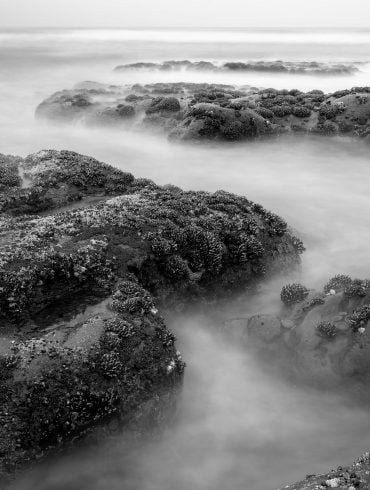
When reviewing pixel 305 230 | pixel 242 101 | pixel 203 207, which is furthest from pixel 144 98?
pixel 203 207

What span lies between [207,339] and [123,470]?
4808 mm

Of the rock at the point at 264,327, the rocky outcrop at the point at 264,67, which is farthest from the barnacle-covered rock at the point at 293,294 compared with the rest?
the rocky outcrop at the point at 264,67

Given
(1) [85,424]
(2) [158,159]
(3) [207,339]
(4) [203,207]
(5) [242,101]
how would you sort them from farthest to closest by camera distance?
1. (5) [242,101]
2. (2) [158,159]
3. (4) [203,207]
4. (3) [207,339]
5. (1) [85,424]

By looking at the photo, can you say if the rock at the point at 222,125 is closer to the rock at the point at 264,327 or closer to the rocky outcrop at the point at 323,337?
the rocky outcrop at the point at 323,337

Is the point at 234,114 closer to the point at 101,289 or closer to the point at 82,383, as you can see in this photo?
the point at 101,289

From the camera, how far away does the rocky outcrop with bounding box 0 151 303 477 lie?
1058 cm

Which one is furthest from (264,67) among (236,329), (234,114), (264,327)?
(264,327)

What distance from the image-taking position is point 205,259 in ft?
50.9

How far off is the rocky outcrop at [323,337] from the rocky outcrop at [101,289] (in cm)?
221

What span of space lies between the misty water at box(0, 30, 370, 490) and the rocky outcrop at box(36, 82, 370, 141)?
1081mm

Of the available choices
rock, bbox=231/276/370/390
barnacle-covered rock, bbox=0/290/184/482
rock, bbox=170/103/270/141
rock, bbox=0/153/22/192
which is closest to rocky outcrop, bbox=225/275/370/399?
rock, bbox=231/276/370/390

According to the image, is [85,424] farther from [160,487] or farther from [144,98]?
[144,98]

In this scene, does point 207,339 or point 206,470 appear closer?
point 206,470

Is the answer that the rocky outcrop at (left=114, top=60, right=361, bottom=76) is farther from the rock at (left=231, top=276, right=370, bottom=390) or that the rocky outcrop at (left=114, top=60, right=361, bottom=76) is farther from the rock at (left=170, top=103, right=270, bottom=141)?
the rock at (left=231, top=276, right=370, bottom=390)
